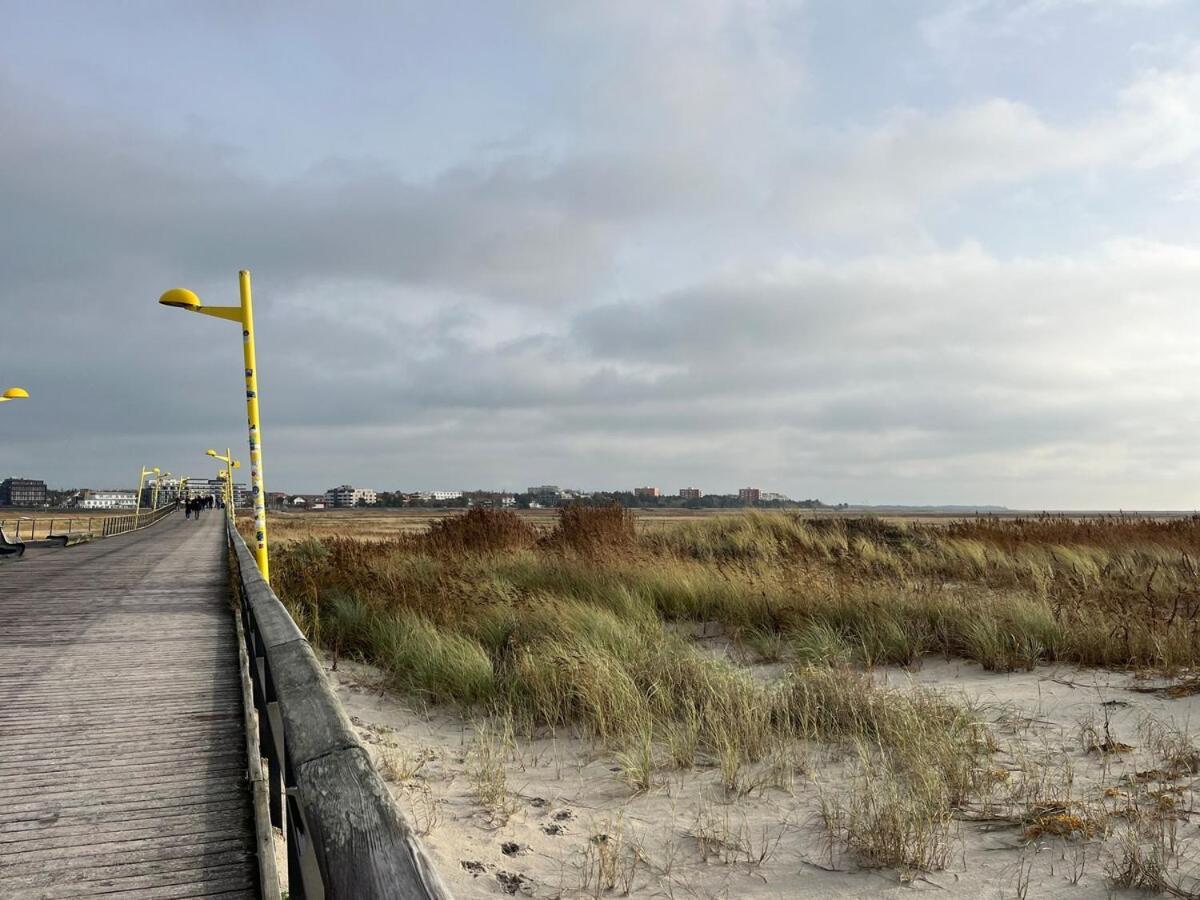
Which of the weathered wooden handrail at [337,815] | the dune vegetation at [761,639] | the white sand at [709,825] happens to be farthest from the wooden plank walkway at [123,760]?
the dune vegetation at [761,639]

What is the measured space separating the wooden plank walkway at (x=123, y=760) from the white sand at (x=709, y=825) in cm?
126

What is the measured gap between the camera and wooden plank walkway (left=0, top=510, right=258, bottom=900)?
2.75 meters

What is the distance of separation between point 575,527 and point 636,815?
1129cm

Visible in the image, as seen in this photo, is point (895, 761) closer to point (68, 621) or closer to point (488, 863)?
point (488, 863)

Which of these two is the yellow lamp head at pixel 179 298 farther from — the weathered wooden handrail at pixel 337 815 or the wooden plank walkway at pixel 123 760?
the weathered wooden handrail at pixel 337 815

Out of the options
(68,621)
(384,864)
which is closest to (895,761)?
(384,864)

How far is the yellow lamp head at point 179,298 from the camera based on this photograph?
9594 millimetres

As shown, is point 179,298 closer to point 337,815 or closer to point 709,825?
point 709,825

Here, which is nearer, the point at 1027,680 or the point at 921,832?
the point at 921,832

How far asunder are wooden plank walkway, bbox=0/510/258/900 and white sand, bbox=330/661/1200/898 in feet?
4.12

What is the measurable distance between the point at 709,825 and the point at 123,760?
3.15m

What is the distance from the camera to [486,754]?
5410mm

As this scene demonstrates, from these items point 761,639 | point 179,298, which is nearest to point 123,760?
point 761,639

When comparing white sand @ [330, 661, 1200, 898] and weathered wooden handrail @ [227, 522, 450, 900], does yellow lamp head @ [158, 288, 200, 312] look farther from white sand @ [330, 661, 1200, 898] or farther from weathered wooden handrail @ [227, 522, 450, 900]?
weathered wooden handrail @ [227, 522, 450, 900]
